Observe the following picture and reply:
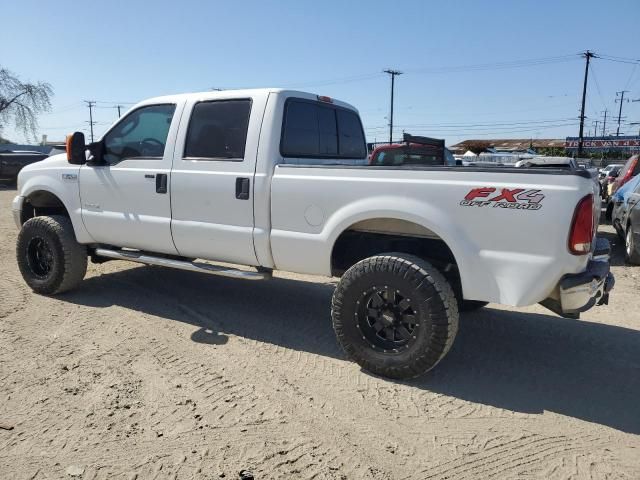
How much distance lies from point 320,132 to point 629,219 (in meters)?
5.40

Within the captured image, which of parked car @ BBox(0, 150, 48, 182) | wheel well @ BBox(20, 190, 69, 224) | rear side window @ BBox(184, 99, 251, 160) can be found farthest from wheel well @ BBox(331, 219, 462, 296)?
Result: parked car @ BBox(0, 150, 48, 182)

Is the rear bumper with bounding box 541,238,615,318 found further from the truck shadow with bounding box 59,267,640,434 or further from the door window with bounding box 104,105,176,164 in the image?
the door window with bounding box 104,105,176,164

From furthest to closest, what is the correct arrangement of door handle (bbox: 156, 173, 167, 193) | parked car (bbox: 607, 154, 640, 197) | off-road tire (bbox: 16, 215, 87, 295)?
parked car (bbox: 607, 154, 640, 197)
off-road tire (bbox: 16, 215, 87, 295)
door handle (bbox: 156, 173, 167, 193)

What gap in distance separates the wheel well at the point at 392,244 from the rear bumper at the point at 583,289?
28.7 inches

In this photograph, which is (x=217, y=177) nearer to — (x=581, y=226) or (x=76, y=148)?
(x=76, y=148)

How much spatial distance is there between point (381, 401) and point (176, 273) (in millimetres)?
4028

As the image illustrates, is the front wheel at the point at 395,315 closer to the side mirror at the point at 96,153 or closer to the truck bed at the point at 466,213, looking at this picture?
the truck bed at the point at 466,213

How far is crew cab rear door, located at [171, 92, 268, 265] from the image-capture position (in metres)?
4.12

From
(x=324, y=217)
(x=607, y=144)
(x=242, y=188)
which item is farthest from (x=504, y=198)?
(x=607, y=144)

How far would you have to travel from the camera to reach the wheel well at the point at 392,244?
12.1ft

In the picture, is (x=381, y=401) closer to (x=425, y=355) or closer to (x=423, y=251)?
(x=425, y=355)

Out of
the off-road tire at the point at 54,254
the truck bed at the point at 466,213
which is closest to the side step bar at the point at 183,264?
the off-road tire at the point at 54,254

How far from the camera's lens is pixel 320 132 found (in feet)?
15.5

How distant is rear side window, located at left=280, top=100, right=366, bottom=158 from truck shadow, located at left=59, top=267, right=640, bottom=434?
1605 millimetres
